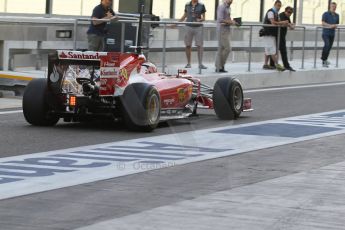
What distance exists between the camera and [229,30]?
2453 cm

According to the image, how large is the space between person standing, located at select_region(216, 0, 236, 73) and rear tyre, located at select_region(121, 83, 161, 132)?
10139 millimetres

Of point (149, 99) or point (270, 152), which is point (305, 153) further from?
point (149, 99)

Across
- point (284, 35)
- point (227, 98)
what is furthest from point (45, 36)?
point (227, 98)

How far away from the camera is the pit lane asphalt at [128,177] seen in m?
8.37

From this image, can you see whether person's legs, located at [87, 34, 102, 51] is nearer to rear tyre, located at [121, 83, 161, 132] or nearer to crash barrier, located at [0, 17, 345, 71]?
crash barrier, located at [0, 17, 345, 71]

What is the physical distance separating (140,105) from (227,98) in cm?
250

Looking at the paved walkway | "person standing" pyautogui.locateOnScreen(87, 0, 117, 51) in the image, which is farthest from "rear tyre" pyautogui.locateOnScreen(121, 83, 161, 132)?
"person standing" pyautogui.locateOnScreen(87, 0, 117, 51)

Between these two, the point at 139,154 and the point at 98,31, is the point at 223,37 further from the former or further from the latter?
the point at 139,154

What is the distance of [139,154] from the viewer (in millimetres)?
12172

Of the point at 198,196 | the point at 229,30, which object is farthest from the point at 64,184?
the point at 229,30

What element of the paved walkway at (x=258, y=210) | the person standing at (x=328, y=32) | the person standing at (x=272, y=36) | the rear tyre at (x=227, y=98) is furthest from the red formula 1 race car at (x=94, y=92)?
the person standing at (x=328, y=32)

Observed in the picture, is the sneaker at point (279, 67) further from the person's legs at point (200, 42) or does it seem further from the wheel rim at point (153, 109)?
the wheel rim at point (153, 109)

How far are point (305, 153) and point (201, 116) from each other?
4.22 metres

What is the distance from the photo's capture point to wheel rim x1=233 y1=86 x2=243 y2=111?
16328 millimetres
